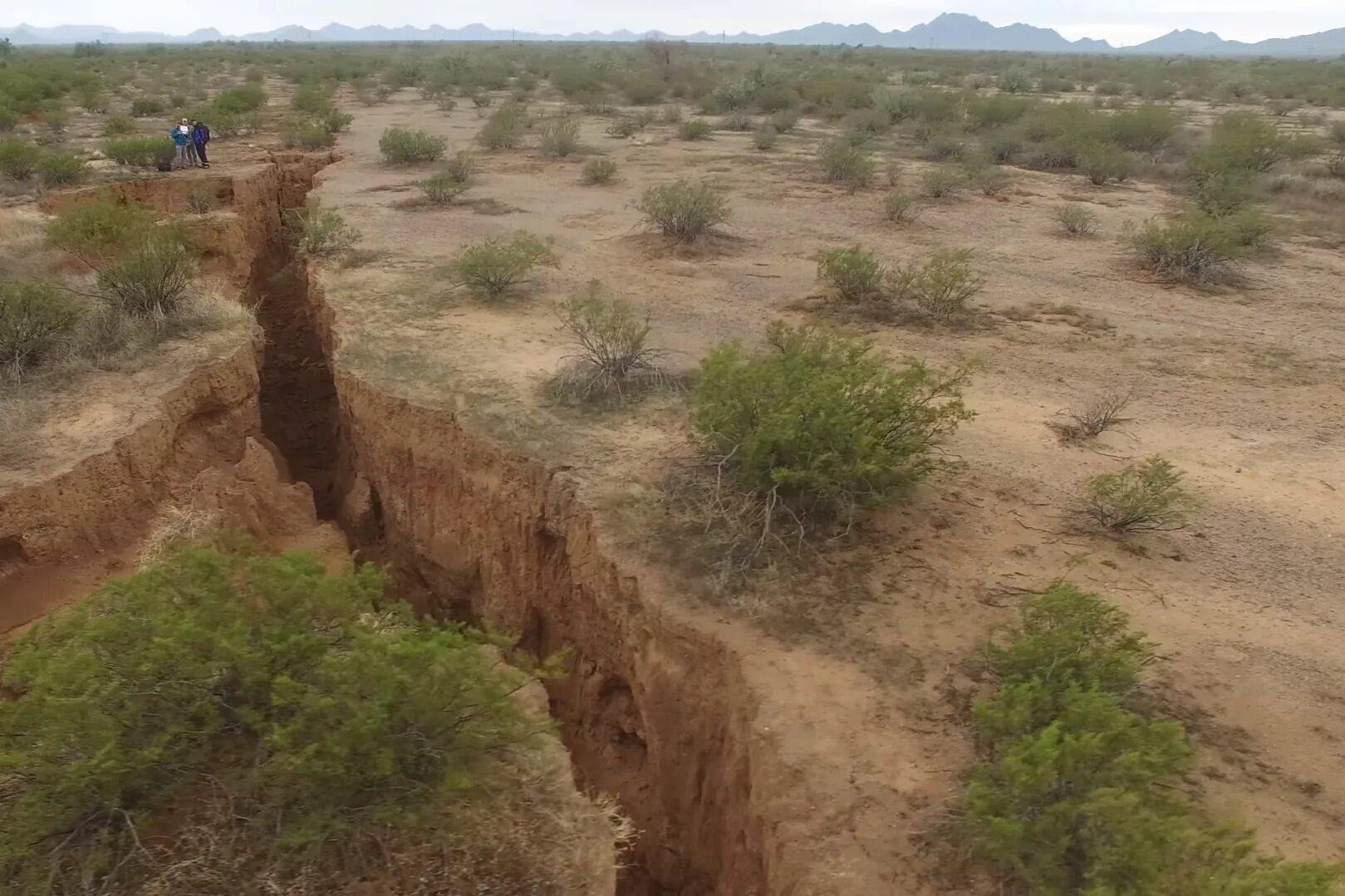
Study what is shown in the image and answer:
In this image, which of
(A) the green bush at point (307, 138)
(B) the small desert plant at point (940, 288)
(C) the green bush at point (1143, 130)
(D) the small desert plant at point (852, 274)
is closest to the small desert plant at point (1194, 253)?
(B) the small desert plant at point (940, 288)

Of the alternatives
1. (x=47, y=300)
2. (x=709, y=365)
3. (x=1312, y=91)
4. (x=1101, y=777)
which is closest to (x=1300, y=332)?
(x=709, y=365)

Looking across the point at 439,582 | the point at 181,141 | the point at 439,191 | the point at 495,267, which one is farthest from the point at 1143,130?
the point at 181,141

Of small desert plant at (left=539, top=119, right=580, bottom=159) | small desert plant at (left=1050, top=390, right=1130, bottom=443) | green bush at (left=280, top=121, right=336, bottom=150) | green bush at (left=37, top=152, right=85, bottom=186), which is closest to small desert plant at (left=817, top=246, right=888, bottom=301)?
small desert plant at (left=1050, top=390, right=1130, bottom=443)

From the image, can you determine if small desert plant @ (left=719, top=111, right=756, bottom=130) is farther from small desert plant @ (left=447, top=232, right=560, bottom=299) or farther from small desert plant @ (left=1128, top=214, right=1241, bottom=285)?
small desert plant @ (left=447, top=232, right=560, bottom=299)

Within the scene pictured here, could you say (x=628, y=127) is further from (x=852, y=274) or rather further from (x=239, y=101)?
(x=852, y=274)

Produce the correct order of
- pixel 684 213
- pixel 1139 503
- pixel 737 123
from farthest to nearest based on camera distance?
1. pixel 737 123
2. pixel 684 213
3. pixel 1139 503

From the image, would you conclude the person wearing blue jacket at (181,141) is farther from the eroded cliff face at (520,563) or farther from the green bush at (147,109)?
the green bush at (147,109)
